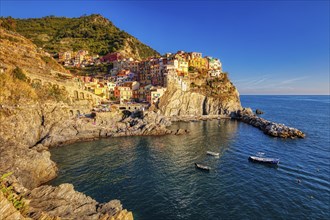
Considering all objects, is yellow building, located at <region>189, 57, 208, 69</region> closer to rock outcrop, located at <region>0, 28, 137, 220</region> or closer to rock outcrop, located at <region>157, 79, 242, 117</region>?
rock outcrop, located at <region>157, 79, 242, 117</region>

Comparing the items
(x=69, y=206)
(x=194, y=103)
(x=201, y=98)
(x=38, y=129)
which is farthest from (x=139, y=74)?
(x=69, y=206)

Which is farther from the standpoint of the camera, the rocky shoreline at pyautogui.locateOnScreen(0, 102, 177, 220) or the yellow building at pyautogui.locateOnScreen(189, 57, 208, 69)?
the yellow building at pyautogui.locateOnScreen(189, 57, 208, 69)

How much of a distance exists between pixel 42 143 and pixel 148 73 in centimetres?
6543

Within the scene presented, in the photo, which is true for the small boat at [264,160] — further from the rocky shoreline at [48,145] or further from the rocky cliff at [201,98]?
the rocky cliff at [201,98]

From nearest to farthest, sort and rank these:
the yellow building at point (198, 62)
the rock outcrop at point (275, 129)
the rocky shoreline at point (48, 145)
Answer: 1. the rocky shoreline at point (48, 145)
2. the rock outcrop at point (275, 129)
3. the yellow building at point (198, 62)

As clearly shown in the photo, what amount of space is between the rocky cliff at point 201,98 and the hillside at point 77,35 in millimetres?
67680

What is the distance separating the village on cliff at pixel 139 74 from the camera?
84375mm

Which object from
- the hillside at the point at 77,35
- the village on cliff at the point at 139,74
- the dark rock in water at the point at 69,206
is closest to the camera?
the dark rock in water at the point at 69,206

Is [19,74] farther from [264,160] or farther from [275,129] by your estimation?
[275,129]

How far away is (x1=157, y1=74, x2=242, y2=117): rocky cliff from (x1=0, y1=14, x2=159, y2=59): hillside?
2665 inches

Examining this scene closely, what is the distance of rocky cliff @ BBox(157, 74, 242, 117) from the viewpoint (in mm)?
84750

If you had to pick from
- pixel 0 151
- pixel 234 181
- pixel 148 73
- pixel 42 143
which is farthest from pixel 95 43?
pixel 234 181

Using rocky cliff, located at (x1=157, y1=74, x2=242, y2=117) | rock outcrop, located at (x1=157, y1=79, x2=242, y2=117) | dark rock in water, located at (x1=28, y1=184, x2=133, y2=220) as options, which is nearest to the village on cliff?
rocky cliff, located at (x1=157, y1=74, x2=242, y2=117)

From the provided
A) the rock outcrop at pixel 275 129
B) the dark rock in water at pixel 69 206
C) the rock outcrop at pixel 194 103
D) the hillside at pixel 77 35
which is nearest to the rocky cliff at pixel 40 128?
the dark rock in water at pixel 69 206
